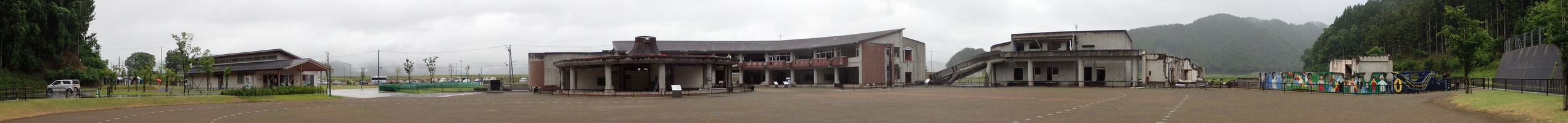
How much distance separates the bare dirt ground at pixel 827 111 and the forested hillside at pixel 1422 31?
2858 centimetres

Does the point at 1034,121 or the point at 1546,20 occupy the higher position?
the point at 1546,20

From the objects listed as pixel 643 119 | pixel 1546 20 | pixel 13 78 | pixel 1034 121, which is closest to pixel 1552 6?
pixel 1546 20

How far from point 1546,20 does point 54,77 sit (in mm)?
77580

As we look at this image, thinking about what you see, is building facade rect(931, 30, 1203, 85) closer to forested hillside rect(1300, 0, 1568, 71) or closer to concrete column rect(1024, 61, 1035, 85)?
concrete column rect(1024, 61, 1035, 85)

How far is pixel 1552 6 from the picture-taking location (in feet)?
103

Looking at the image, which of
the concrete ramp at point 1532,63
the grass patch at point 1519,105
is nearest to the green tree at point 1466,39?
the concrete ramp at point 1532,63

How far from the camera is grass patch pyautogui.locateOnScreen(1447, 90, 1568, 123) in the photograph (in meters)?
18.9

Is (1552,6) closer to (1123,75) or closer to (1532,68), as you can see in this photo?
(1532,68)

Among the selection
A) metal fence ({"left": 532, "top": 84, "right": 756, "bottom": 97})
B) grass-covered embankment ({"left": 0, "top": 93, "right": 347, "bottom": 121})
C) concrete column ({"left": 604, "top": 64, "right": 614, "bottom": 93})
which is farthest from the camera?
concrete column ({"left": 604, "top": 64, "right": 614, "bottom": 93})

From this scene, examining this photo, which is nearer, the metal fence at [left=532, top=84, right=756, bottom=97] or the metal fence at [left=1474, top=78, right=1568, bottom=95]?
the metal fence at [left=1474, top=78, right=1568, bottom=95]

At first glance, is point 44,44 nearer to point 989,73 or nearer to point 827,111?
point 827,111

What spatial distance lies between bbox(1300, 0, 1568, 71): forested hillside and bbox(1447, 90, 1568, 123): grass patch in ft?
75.1

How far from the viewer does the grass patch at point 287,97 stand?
35.6 meters

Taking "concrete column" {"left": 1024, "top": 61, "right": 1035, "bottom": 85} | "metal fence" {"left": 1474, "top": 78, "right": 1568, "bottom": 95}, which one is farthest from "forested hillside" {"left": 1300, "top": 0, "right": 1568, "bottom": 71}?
"concrete column" {"left": 1024, "top": 61, "right": 1035, "bottom": 85}
